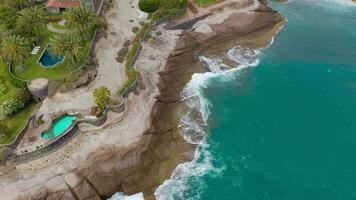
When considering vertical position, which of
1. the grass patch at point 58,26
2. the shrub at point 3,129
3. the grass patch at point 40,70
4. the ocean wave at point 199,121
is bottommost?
the ocean wave at point 199,121

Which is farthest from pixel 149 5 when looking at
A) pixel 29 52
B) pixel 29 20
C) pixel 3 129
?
pixel 3 129

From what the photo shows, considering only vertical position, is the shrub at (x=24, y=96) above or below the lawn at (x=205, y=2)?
below

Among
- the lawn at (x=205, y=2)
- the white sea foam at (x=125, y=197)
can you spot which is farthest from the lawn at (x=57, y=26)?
the white sea foam at (x=125, y=197)

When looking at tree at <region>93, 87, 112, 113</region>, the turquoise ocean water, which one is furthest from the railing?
the turquoise ocean water

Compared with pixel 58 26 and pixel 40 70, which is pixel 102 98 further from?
pixel 58 26

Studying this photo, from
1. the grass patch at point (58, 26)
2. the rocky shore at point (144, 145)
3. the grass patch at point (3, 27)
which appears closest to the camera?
the rocky shore at point (144, 145)

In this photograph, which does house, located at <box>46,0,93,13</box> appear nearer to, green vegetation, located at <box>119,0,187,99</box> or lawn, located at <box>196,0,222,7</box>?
green vegetation, located at <box>119,0,187,99</box>

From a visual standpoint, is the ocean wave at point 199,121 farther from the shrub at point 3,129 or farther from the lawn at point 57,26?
the lawn at point 57,26
